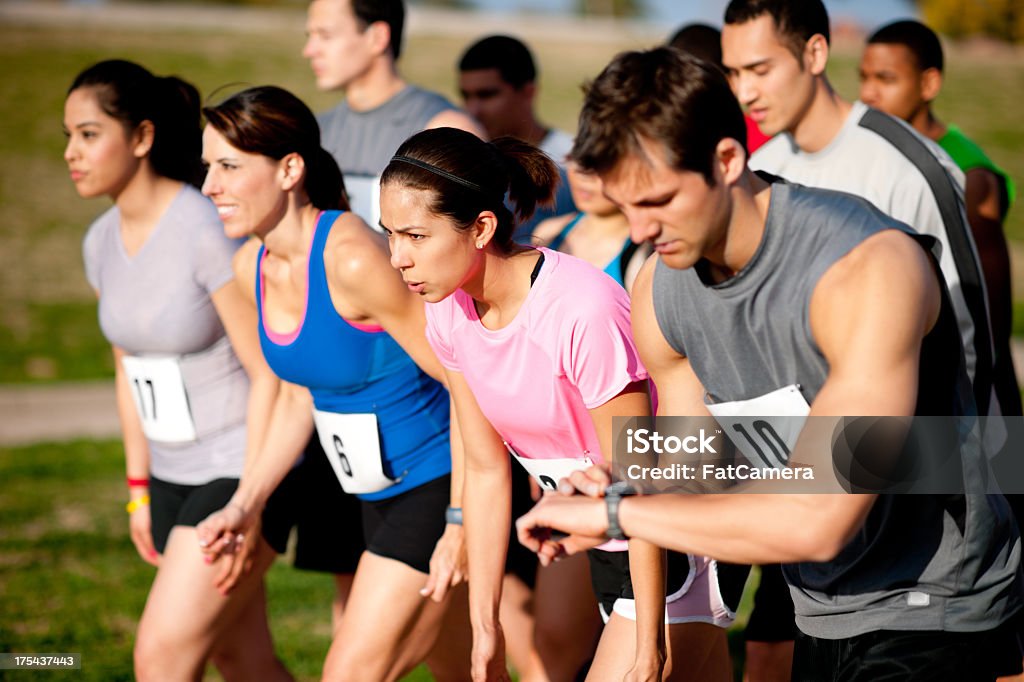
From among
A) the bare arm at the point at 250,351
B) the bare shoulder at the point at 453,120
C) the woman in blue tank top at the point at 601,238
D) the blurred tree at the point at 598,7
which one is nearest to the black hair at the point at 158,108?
the bare arm at the point at 250,351

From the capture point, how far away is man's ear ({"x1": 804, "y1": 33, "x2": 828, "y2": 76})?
12.9 feet

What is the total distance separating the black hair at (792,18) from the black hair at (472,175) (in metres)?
1.23

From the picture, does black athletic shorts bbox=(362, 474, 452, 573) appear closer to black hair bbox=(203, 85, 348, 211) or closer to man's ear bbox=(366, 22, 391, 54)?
black hair bbox=(203, 85, 348, 211)

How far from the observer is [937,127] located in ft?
16.3

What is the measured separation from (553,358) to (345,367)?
2.88 feet

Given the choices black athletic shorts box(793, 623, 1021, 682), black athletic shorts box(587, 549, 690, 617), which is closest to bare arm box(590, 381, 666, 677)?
black athletic shorts box(587, 549, 690, 617)

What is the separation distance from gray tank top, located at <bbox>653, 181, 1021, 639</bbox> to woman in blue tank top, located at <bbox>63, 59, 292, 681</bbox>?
75.7 inches

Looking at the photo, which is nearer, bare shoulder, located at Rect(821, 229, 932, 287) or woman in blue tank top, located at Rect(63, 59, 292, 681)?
bare shoulder, located at Rect(821, 229, 932, 287)

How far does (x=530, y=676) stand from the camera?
3.99m

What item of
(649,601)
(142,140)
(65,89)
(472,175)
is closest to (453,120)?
(142,140)

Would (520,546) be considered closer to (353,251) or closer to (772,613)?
(772,613)

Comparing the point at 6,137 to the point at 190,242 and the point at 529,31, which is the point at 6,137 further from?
the point at 190,242

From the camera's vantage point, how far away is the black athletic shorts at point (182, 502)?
12.7 feet

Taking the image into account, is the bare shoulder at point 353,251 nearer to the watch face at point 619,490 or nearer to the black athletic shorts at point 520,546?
the black athletic shorts at point 520,546
